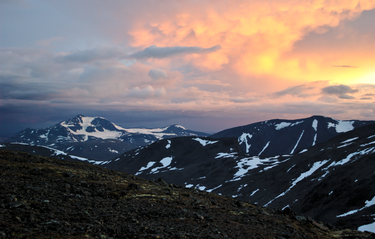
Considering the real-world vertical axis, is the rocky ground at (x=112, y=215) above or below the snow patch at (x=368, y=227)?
above

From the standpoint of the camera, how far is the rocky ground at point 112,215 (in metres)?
12.4

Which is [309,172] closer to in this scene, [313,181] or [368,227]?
[313,181]

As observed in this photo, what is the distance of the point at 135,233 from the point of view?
12.8 metres

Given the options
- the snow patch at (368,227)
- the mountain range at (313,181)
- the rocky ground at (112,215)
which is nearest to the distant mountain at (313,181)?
the mountain range at (313,181)

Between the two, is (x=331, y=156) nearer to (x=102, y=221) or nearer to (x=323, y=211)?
(x=323, y=211)

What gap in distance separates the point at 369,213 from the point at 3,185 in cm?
5902

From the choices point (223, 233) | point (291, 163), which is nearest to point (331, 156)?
point (291, 163)

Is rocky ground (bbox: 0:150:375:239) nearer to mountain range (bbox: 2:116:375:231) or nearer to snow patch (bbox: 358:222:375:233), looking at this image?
mountain range (bbox: 2:116:375:231)

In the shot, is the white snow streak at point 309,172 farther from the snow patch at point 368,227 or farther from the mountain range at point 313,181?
the snow patch at point 368,227

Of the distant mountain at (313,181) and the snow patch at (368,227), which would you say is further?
the distant mountain at (313,181)

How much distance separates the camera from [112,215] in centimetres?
1557

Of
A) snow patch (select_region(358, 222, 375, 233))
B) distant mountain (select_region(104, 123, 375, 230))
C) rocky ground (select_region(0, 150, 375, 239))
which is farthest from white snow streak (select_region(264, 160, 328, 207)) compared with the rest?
rocky ground (select_region(0, 150, 375, 239))

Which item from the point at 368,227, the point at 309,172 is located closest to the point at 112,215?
the point at 368,227

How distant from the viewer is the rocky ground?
1236cm
